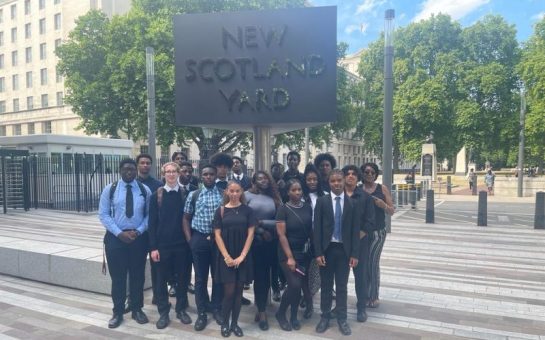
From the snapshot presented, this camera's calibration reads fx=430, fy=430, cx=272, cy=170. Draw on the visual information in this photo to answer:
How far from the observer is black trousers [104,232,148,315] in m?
4.96

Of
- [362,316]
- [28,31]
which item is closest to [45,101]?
[28,31]

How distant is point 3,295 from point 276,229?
435 centimetres

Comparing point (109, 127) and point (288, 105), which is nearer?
point (288, 105)

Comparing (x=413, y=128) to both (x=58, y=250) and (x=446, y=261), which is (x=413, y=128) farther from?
(x=58, y=250)

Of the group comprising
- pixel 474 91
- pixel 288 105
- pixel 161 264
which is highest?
pixel 474 91

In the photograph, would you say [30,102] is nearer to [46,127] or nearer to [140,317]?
[46,127]

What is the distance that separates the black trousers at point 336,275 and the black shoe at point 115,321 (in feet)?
7.86

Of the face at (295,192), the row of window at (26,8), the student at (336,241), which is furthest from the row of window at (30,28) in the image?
the student at (336,241)

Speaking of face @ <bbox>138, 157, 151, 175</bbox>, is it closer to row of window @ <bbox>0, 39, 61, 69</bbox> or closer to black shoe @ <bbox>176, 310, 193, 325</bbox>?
black shoe @ <bbox>176, 310, 193, 325</bbox>

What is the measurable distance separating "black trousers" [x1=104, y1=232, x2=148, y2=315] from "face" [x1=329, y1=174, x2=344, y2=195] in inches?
90.0

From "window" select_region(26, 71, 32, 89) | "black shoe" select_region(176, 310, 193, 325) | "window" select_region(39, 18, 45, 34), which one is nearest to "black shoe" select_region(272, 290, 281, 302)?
"black shoe" select_region(176, 310, 193, 325)

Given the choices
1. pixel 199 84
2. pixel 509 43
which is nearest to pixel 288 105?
pixel 199 84

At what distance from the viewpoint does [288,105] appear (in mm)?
5684

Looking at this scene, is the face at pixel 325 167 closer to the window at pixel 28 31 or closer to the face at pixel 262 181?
the face at pixel 262 181
